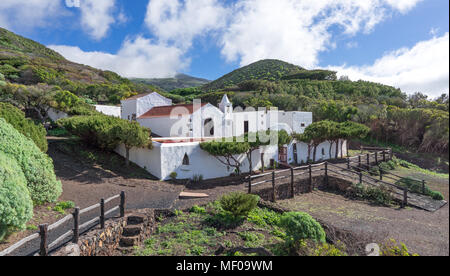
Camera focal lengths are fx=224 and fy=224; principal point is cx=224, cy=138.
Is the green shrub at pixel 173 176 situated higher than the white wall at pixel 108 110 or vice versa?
the white wall at pixel 108 110

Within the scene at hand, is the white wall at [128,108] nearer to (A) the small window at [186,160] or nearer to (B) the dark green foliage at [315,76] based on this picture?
(A) the small window at [186,160]

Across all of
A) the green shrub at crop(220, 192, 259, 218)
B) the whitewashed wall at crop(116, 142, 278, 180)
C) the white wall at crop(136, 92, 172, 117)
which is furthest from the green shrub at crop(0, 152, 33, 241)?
the white wall at crop(136, 92, 172, 117)

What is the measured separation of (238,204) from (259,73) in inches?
2218

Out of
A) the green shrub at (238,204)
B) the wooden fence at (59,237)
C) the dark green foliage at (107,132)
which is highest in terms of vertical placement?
the dark green foliage at (107,132)

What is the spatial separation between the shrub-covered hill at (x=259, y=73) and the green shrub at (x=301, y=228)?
5084 centimetres

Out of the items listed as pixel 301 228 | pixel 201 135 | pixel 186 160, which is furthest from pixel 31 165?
pixel 201 135

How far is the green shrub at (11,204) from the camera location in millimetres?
4281

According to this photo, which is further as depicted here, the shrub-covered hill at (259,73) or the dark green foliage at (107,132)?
the shrub-covered hill at (259,73)

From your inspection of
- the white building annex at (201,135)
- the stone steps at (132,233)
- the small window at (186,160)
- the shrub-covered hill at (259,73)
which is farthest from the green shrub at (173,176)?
the shrub-covered hill at (259,73)

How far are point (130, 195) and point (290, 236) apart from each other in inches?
238

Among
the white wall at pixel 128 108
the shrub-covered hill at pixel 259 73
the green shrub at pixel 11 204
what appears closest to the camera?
the green shrub at pixel 11 204

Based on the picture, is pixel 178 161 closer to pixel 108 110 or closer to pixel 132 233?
pixel 132 233

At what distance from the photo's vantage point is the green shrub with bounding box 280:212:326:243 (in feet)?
15.6
